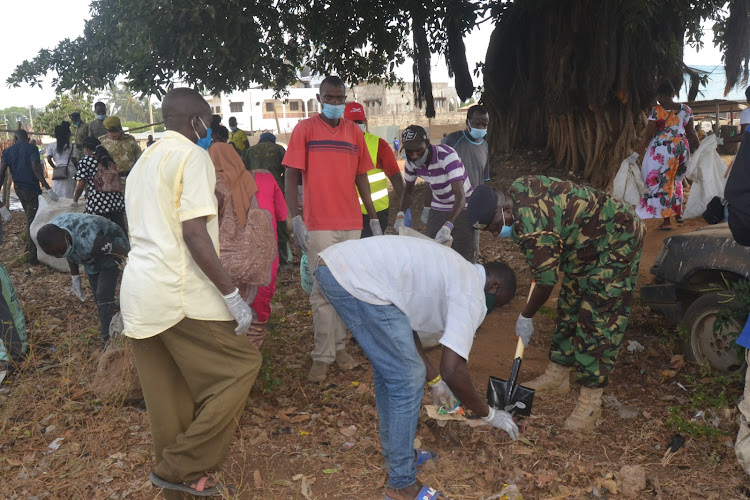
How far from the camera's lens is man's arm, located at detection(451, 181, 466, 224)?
522 centimetres

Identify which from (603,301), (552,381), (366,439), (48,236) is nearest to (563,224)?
(603,301)

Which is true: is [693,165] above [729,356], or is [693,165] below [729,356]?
above

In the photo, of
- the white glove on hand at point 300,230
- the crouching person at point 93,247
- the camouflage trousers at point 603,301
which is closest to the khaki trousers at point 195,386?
the white glove on hand at point 300,230

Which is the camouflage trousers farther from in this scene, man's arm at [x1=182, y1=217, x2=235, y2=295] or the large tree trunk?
the large tree trunk

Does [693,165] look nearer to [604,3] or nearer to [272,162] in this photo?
[604,3]

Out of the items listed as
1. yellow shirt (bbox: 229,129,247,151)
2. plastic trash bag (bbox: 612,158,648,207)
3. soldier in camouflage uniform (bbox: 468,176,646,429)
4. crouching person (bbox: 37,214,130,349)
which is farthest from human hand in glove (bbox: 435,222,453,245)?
yellow shirt (bbox: 229,129,247,151)

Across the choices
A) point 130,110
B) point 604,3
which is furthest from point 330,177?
point 130,110

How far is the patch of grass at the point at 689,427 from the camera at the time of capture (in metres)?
3.62

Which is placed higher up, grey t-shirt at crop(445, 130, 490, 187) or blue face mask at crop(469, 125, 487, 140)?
blue face mask at crop(469, 125, 487, 140)

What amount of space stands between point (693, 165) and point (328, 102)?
5.29m

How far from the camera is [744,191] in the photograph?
2988mm

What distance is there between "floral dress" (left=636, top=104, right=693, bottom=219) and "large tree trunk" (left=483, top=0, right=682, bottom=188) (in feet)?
4.43

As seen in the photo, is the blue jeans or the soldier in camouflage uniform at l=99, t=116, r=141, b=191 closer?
the blue jeans

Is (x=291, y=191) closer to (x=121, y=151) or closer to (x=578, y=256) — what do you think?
(x=578, y=256)
